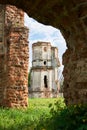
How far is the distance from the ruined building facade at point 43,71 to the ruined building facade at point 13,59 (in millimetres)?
30723

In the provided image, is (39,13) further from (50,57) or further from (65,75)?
(50,57)

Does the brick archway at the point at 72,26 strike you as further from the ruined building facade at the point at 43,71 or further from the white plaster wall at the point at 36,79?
the white plaster wall at the point at 36,79

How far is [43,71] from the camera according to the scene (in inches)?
1766

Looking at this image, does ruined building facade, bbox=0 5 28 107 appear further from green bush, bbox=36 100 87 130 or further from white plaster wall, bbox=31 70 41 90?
white plaster wall, bbox=31 70 41 90

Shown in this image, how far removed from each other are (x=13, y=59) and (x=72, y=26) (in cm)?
665

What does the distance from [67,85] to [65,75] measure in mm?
384

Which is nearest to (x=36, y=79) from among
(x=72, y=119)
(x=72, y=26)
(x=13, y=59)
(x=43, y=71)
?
(x=43, y=71)

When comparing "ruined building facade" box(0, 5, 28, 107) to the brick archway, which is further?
"ruined building facade" box(0, 5, 28, 107)

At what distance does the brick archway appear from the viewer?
5988mm

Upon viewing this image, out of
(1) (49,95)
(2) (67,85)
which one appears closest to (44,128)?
(2) (67,85)

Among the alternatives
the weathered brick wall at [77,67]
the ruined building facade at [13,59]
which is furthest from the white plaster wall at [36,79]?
the weathered brick wall at [77,67]

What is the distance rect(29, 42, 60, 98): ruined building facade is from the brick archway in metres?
37.5

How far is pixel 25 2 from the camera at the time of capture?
6.41 m

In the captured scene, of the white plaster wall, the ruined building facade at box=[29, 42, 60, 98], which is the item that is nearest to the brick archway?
the ruined building facade at box=[29, 42, 60, 98]
